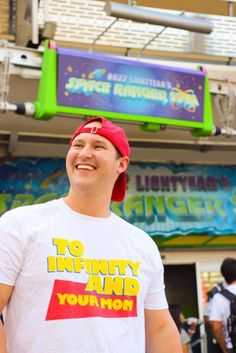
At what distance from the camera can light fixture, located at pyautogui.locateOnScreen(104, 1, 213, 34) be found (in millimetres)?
6414

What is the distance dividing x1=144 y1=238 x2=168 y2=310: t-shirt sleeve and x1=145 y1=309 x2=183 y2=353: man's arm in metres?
0.03

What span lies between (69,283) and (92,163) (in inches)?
18.6

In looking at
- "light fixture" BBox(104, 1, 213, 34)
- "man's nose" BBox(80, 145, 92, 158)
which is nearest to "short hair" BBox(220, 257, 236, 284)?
"light fixture" BBox(104, 1, 213, 34)

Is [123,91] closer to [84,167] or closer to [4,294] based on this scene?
[84,167]

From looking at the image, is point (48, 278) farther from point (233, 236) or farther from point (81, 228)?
point (233, 236)

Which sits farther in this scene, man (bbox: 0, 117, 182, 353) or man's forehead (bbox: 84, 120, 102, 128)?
man's forehead (bbox: 84, 120, 102, 128)

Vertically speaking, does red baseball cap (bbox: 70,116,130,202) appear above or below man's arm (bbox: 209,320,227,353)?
above

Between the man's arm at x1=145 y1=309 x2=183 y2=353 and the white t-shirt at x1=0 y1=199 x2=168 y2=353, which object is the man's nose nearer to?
the white t-shirt at x1=0 y1=199 x2=168 y2=353

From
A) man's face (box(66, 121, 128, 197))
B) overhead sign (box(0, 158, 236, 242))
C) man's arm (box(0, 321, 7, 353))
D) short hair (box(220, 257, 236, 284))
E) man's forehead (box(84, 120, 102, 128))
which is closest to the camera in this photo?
man's arm (box(0, 321, 7, 353))

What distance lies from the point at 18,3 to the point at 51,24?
42.2 inches

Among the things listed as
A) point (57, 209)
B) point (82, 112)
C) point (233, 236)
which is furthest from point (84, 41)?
point (57, 209)

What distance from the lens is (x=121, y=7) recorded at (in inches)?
253

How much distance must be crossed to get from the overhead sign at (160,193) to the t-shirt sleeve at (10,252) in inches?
226

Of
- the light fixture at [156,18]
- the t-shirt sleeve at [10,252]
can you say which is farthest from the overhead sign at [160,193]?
the t-shirt sleeve at [10,252]
